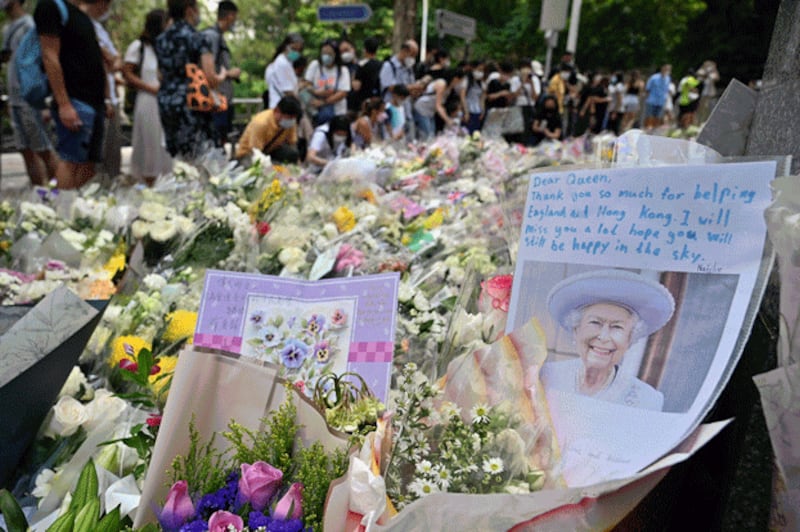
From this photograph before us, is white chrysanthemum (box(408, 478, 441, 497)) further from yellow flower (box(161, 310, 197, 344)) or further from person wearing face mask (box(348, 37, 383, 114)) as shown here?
person wearing face mask (box(348, 37, 383, 114))

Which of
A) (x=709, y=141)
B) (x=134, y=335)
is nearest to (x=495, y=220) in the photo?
(x=709, y=141)

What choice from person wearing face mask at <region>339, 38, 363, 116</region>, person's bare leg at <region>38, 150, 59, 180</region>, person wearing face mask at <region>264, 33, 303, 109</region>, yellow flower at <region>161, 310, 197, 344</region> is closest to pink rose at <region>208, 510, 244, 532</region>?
yellow flower at <region>161, 310, 197, 344</region>

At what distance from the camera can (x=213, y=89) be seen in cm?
492

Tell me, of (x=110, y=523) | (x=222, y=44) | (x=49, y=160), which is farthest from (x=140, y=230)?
(x=222, y=44)

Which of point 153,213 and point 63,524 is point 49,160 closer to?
point 153,213

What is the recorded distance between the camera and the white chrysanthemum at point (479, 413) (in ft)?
2.96

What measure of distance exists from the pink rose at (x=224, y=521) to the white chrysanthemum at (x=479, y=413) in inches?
13.1

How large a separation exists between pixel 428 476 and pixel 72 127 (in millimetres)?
3843

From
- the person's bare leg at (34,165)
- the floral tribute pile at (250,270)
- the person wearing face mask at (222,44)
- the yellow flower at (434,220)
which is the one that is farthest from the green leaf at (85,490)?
the person's bare leg at (34,165)

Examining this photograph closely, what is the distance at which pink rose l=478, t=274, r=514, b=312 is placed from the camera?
125 centimetres

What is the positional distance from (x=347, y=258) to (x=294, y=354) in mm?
823

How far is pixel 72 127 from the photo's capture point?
4012 millimetres

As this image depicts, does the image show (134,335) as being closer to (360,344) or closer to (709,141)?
(360,344)

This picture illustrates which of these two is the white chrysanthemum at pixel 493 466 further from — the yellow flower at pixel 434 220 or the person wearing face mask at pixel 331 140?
the person wearing face mask at pixel 331 140
